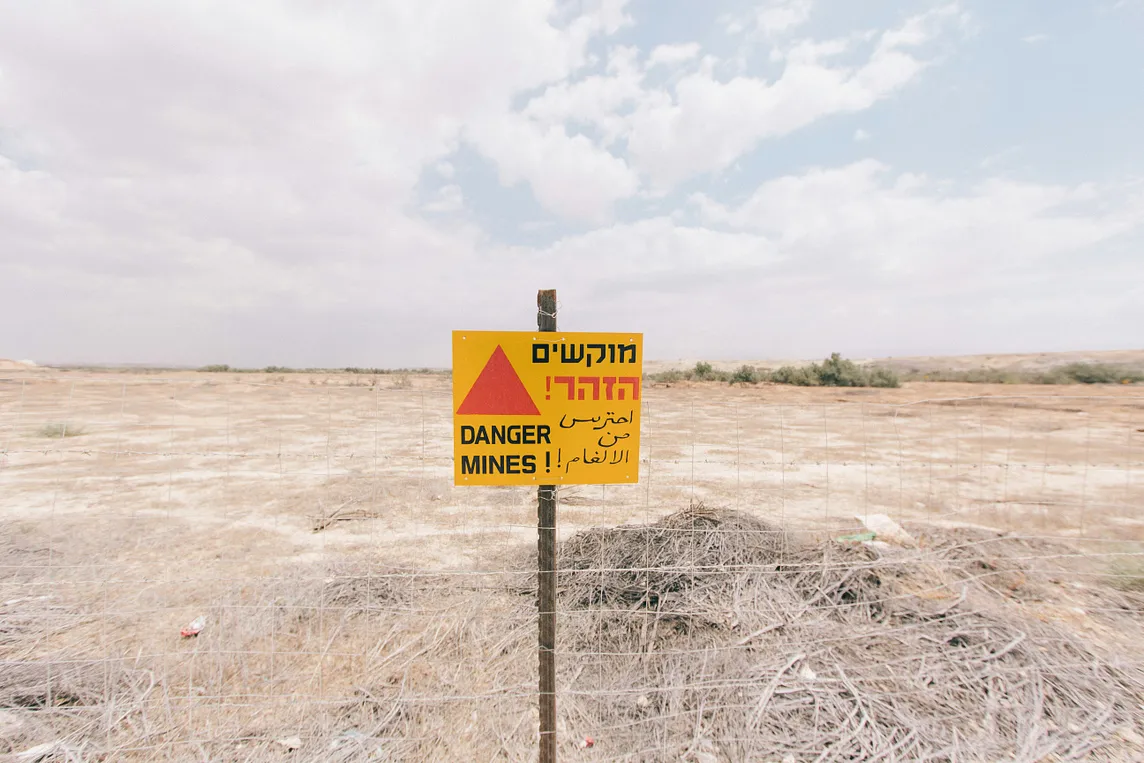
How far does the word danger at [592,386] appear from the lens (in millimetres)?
2152

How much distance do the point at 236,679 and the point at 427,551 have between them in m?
2.12

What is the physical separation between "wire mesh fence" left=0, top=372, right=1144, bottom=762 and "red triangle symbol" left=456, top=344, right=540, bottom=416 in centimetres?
113

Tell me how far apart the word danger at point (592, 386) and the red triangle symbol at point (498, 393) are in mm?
112

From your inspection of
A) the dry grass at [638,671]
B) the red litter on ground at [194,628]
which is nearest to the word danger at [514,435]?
the dry grass at [638,671]

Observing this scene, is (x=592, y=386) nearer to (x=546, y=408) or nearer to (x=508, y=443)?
(x=546, y=408)

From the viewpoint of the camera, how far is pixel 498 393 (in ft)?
6.99

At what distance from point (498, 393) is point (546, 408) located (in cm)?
22

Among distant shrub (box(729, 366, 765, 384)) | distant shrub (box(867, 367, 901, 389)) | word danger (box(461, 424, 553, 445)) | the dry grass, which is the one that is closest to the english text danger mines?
word danger (box(461, 424, 553, 445))

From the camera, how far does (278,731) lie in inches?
107

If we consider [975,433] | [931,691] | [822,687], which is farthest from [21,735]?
[975,433]

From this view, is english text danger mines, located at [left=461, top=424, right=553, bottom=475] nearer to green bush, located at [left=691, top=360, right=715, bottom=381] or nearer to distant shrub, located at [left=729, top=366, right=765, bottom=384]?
distant shrub, located at [left=729, top=366, right=765, bottom=384]

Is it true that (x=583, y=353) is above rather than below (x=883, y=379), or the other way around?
above

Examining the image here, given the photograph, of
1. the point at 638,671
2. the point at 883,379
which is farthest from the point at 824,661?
the point at 883,379

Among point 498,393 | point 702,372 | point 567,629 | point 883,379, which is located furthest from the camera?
point 702,372
